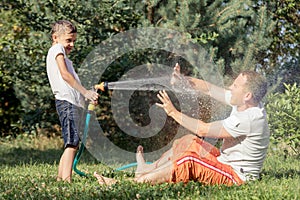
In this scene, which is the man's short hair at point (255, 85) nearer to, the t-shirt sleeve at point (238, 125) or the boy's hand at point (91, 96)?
the t-shirt sleeve at point (238, 125)

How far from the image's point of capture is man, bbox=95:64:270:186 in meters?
4.34

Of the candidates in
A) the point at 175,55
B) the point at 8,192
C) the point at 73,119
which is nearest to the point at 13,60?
the point at 175,55

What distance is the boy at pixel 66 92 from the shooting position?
15.8 feet

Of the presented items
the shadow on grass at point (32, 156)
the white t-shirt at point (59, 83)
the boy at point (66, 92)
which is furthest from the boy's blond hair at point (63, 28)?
the shadow on grass at point (32, 156)

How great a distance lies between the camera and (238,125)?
432 centimetres

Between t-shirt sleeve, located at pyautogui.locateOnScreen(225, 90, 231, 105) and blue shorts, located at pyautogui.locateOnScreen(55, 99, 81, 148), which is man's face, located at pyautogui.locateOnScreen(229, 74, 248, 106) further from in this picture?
blue shorts, located at pyautogui.locateOnScreen(55, 99, 81, 148)

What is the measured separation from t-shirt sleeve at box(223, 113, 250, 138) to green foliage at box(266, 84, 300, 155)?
211 centimetres

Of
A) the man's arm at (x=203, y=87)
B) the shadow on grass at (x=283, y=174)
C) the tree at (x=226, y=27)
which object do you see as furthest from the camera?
the tree at (x=226, y=27)

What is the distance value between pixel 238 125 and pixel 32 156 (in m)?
4.40

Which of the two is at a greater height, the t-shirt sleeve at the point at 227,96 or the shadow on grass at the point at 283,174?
the t-shirt sleeve at the point at 227,96

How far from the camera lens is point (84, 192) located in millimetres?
4180

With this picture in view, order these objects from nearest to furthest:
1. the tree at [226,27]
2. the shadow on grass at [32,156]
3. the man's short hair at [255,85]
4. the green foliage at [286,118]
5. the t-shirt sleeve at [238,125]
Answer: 1. the t-shirt sleeve at [238,125]
2. the man's short hair at [255,85]
3. the green foliage at [286,118]
4. the shadow on grass at [32,156]
5. the tree at [226,27]

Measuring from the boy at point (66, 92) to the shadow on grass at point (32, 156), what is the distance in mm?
2294

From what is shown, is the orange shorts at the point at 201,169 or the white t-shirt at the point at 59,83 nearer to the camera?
the orange shorts at the point at 201,169
